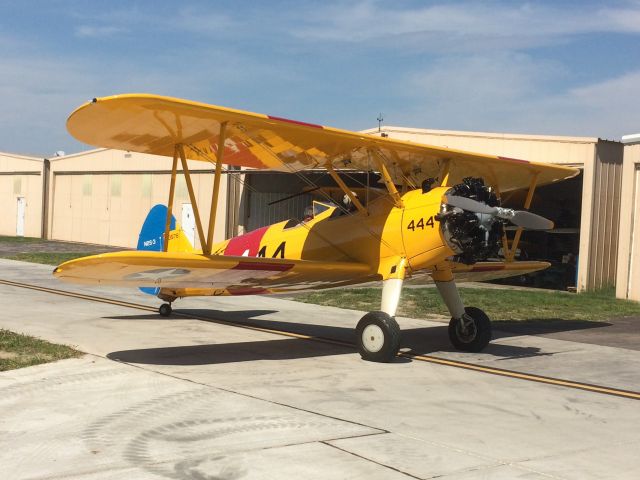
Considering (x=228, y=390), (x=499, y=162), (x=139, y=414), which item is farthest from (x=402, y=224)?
(x=139, y=414)

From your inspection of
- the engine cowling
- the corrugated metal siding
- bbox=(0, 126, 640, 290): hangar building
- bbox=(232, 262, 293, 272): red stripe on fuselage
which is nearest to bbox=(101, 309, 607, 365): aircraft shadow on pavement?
bbox=(232, 262, 293, 272): red stripe on fuselage

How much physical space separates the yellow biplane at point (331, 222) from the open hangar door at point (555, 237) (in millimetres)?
13713

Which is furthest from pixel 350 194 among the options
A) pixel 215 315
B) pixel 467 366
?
pixel 215 315

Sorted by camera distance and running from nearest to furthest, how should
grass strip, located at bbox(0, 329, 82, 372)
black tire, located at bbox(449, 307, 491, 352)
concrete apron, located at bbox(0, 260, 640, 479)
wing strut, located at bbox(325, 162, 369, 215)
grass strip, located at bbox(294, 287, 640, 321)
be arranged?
concrete apron, located at bbox(0, 260, 640, 479) < grass strip, located at bbox(0, 329, 82, 372) < wing strut, located at bbox(325, 162, 369, 215) < black tire, located at bbox(449, 307, 491, 352) < grass strip, located at bbox(294, 287, 640, 321)

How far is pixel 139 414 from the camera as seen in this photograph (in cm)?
606

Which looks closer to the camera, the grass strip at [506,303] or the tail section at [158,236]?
the tail section at [158,236]

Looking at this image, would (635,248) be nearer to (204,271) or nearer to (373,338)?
(373,338)

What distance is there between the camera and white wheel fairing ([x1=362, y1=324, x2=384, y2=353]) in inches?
350

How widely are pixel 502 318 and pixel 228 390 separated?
333 inches

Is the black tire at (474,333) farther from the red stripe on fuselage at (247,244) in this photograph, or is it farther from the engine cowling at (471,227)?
the red stripe on fuselage at (247,244)

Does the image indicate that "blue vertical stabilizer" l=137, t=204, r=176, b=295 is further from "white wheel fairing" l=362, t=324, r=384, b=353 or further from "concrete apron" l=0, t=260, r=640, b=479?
"white wheel fairing" l=362, t=324, r=384, b=353

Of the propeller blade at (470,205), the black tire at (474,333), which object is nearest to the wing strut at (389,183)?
the propeller blade at (470,205)

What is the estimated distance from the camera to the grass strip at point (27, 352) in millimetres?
8117

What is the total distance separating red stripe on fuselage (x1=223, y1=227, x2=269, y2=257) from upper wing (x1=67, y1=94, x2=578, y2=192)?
1.11m
